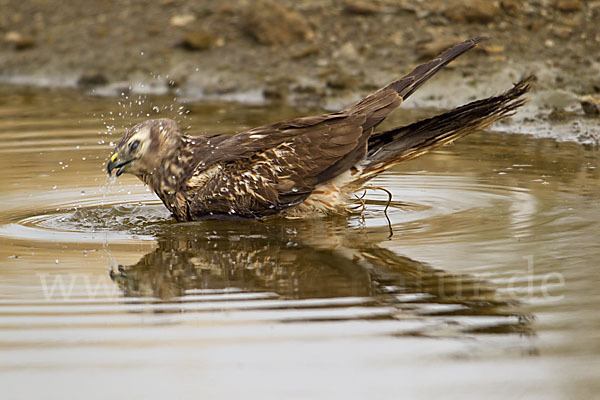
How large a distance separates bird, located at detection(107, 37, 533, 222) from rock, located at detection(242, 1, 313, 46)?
582cm

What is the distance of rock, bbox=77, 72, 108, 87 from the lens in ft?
41.6

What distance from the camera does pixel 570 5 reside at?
1085 cm

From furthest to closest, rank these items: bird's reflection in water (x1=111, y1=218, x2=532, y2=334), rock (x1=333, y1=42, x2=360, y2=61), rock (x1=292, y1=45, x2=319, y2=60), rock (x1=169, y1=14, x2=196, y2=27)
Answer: rock (x1=169, y1=14, x2=196, y2=27)
rock (x1=292, y1=45, x2=319, y2=60)
rock (x1=333, y1=42, x2=360, y2=61)
bird's reflection in water (x1=111, y1=218, x2=532, y2=334)

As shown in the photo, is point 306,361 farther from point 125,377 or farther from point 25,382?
point 25,382

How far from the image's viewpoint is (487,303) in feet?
14.1

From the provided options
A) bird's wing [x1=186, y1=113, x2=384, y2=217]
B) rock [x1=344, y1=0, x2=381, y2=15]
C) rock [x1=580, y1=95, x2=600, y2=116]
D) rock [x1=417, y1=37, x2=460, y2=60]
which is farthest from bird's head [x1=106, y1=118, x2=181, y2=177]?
rock [x1=344, y1=0, x2=381, y2=15]

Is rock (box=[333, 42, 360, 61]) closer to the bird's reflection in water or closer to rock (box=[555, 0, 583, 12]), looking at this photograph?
rock (box=[555, 0, 583, 12])

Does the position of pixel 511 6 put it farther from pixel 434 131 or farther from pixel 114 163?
pixel 114 163

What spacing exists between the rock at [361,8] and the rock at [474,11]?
1.05 meters

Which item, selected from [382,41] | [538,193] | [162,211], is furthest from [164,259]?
[382,41]

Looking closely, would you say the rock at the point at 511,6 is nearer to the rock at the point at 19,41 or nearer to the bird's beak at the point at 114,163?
the bird's beak at the point at 114,163

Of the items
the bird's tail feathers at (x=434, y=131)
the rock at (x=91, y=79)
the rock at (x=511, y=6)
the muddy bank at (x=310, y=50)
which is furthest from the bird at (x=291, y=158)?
the rock at (x=91, y=79)

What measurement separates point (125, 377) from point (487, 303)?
173 centimetres

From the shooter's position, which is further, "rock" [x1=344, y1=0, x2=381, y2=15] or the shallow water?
"rock" [x1=344, y1=0, x2=381, y2=15]
